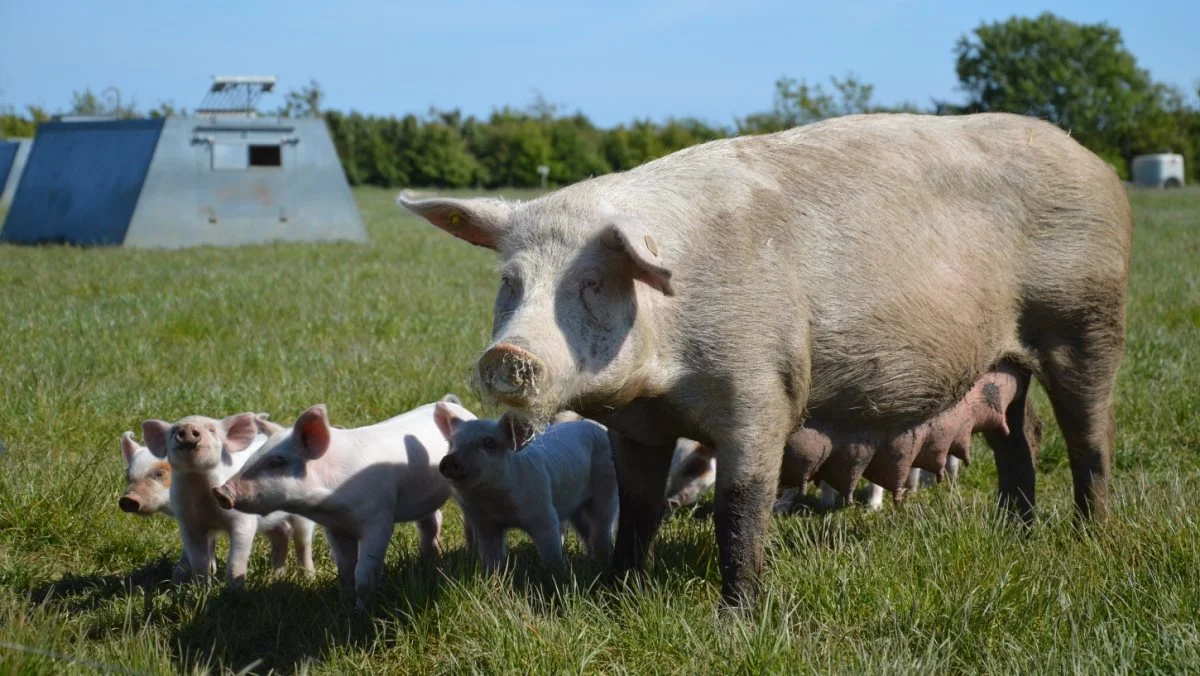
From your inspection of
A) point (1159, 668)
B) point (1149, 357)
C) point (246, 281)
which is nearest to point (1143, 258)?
point (1149, 357)

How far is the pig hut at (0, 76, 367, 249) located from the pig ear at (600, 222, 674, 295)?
15.4m

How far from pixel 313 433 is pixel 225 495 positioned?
1.17 feet

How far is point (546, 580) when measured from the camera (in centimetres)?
433

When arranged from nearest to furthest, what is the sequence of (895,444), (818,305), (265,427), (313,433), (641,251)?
(641,251), (818,305), (313,433), (895,444), (265,427)

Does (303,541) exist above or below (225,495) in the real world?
below

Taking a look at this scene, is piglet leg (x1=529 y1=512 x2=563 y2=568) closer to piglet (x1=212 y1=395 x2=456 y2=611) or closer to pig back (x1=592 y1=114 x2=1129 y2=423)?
piglet (x1=212 y1=395 x2=456 y2=611)

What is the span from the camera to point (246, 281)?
Result: 1211cm

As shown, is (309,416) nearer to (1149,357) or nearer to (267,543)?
(267,543)

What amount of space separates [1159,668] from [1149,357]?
540 centimetres

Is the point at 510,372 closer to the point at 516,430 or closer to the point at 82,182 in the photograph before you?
the point at 516,430

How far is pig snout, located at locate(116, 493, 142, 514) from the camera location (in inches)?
176

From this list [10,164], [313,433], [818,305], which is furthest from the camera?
[10,164]

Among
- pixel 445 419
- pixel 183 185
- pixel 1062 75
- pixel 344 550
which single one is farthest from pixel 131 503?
pixel 1062 75

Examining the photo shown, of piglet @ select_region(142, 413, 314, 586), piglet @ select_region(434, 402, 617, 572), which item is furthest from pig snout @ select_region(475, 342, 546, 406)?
piglet @ select_region(142, 413, 314, 586)
